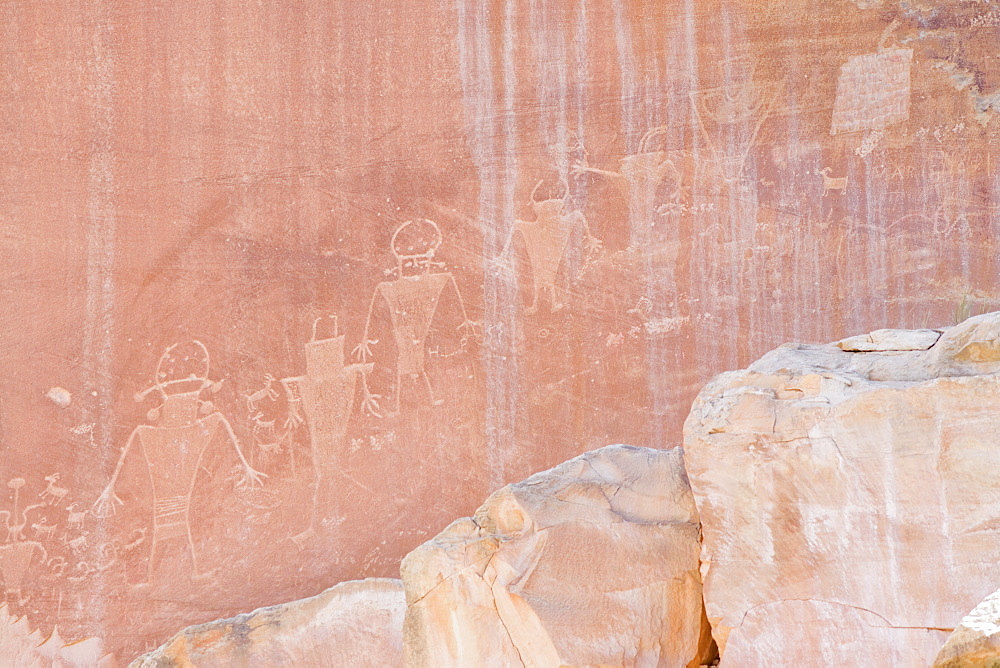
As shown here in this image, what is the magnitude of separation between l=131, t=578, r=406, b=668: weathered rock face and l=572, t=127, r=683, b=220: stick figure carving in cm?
214

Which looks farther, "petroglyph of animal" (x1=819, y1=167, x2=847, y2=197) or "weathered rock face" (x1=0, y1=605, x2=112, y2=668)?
"petroglyph of animal" (x1=819, y1=167, x2=847, y2=197)

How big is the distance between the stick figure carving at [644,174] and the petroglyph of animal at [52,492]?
2.70 meters

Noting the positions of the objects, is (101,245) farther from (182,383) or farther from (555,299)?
(555,299)

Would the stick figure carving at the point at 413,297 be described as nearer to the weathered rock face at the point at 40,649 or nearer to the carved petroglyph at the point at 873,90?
the weathered rock face at the point at 40,649

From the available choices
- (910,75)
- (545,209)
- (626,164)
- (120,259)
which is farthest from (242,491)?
(910,75)

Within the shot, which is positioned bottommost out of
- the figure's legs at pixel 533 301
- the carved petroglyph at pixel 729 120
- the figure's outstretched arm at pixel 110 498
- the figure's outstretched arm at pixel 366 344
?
the figure's outstretched arm at pixel 110 498

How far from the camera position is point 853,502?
8.27ft

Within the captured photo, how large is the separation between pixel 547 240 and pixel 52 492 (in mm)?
2444

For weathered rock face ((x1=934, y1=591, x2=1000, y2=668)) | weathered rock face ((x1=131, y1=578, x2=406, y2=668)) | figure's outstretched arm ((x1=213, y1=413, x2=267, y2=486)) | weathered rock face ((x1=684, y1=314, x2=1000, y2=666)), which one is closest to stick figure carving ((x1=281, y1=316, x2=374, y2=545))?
figure's outstretched arm ((x1=213, y1=413, x2=267, y2=486))

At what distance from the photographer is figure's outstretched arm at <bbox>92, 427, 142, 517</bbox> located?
186 inches

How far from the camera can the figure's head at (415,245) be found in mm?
5129

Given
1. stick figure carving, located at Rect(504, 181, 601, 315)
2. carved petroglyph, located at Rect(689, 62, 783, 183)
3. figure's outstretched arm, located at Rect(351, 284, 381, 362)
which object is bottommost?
figure's outstretched arm, located at Rect(351, 284, 381, 362)

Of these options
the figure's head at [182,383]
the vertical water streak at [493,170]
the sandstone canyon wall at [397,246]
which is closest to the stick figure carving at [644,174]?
the sandstone canyon wall at [397,246]

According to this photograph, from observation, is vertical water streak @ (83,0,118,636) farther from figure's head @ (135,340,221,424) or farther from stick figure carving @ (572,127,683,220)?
stick figure carving @ (572,127,683,220)
